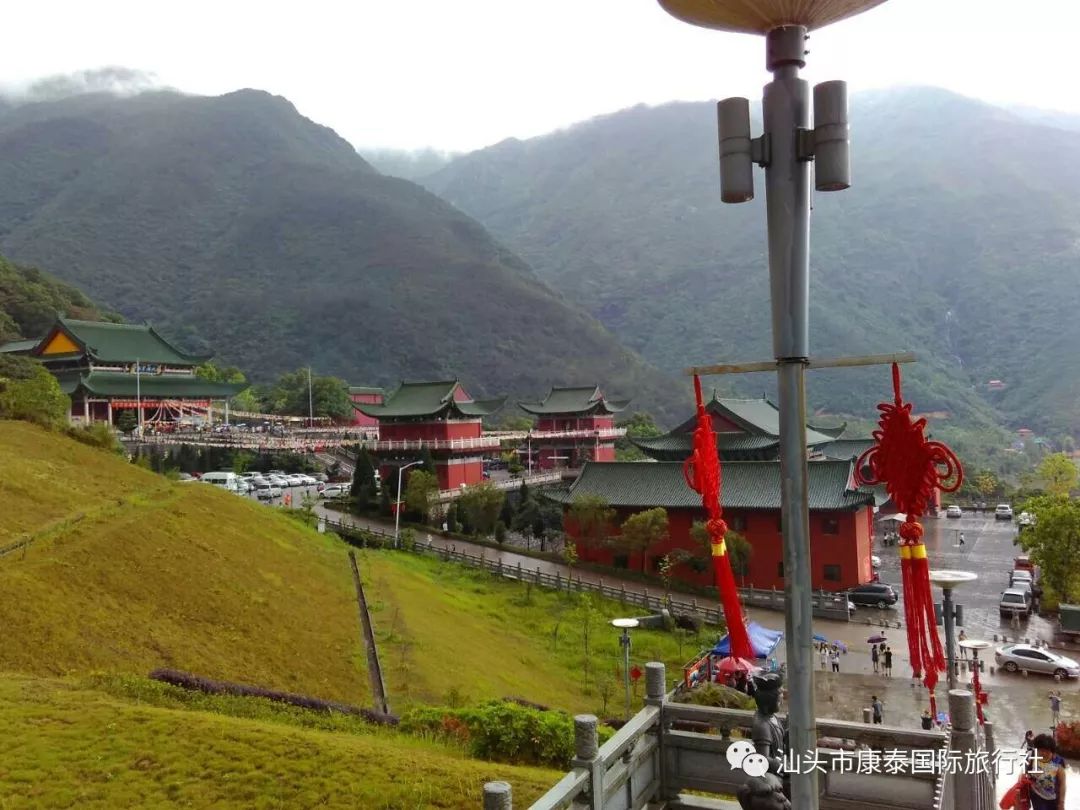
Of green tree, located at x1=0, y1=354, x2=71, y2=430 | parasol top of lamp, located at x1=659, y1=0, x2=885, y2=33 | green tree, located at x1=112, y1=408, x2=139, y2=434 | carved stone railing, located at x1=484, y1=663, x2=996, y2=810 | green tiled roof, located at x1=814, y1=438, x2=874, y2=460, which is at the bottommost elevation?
green tiled roof, located at x1=814, y1=438, x2=874, y2=460

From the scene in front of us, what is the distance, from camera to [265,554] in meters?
21.5

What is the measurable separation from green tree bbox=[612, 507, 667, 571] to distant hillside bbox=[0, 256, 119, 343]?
60256 millimetres

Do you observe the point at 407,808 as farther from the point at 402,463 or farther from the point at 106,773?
the point at 402,463

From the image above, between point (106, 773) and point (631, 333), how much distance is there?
6060 inches

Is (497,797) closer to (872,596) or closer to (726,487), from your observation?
(872,596)

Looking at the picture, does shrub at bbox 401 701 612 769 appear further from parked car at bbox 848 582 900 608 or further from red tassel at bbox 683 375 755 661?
parked car at bbox 848 582 900 608

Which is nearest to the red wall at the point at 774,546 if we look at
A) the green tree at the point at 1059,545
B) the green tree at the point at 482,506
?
the green tree at the point at 1059,545

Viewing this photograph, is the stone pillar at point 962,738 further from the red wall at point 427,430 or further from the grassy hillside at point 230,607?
the red wall at point 427,430

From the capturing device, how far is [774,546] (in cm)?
3094

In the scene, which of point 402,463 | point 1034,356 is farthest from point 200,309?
point 1034,356

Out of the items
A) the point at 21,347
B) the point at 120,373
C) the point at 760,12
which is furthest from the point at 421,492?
the point at 760,12

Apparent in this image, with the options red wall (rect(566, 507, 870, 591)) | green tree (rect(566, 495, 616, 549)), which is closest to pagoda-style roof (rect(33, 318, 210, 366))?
green tree (rect(566, 495, 616, 549))

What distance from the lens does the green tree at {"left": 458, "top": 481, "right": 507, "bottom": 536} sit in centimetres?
3850

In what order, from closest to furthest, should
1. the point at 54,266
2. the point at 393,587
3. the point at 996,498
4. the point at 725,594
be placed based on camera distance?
the point at 725,594 < the point at 393,587 < the point at 996,498 < the point at 54,266
